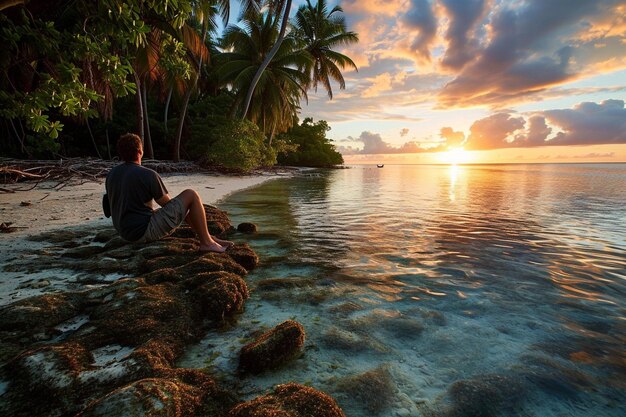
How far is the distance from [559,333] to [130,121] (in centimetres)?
2503

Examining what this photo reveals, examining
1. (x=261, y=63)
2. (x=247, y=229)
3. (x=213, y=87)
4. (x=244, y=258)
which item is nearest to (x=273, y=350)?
(x=244, y=258)

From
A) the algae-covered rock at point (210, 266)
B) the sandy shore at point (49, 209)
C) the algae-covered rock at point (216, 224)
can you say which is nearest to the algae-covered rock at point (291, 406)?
the algae-covered rock at point (210, 266)

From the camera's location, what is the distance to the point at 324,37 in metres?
24.1

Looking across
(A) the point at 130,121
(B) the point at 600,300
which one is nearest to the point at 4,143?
(A) the point at 130,121

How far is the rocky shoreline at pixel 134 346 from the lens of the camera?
4.95 feet

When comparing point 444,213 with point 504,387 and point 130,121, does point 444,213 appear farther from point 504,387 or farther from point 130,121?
point 130,121

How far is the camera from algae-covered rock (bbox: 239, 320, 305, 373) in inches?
77.3

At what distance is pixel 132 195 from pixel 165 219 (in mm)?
429

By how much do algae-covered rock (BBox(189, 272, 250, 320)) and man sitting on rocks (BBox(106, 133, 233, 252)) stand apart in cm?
110

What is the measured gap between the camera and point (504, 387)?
192 centimetres

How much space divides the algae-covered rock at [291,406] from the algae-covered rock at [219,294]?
1122mm

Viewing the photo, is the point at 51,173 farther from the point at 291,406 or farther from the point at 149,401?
the point at 291,406

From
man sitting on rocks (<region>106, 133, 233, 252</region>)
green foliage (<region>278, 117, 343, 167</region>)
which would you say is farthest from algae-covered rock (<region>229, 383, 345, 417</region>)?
green foliage (<region>278, 117, 343, 167</region>)

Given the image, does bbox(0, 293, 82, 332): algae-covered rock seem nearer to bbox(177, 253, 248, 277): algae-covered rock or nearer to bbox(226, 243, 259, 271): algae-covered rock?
bbox(177, 253, 248, 277): algae-covered rock
